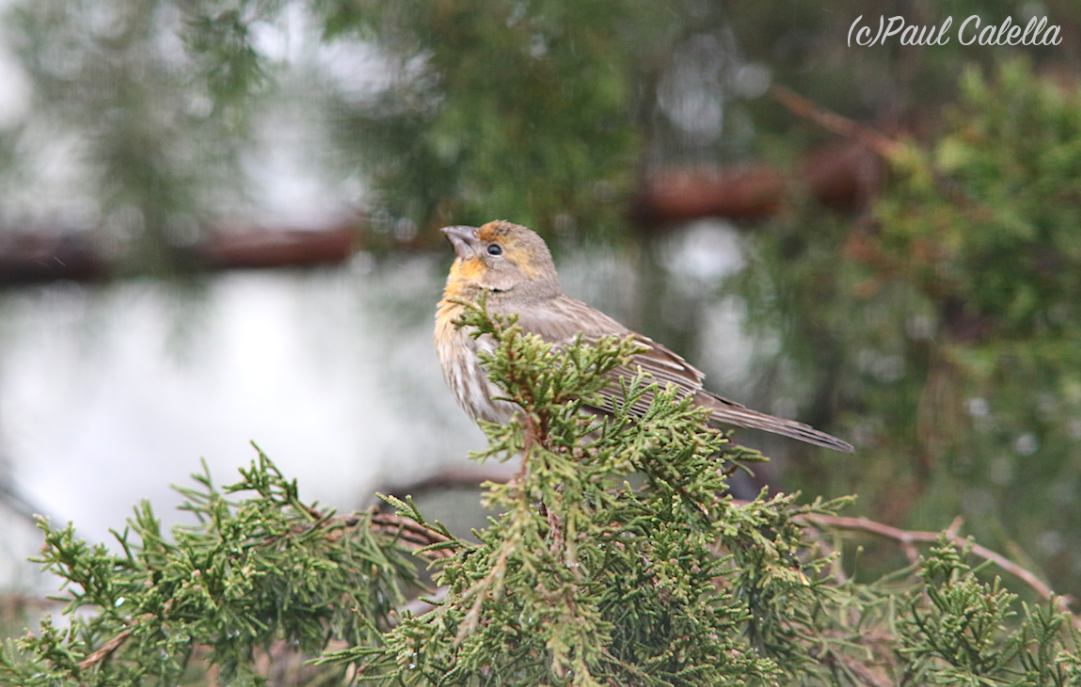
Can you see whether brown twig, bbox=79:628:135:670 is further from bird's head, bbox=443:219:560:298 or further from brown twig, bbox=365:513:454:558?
bird's head, bbox=443:219:560:298

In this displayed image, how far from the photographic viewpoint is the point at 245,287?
640cm

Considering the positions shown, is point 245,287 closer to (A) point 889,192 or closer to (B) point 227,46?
(B) point 227,46

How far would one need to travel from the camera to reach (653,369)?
14.0ft

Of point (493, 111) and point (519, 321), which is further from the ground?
point (493, 111)

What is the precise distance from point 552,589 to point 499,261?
2678mm

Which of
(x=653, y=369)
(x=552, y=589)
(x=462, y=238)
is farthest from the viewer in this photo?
(x=462, y=238)

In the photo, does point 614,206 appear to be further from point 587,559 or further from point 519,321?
point 587,559

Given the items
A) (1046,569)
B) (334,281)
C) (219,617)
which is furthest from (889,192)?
(219,617)

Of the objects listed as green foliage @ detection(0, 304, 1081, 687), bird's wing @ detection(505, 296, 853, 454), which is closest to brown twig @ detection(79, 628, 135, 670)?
green foliage @ detection(0, 304, 1081, 687)

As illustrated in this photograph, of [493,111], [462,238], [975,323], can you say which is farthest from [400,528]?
[975,323]

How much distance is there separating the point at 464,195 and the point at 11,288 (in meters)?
3.36

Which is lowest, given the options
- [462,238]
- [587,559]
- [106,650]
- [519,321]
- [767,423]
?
[106,650]

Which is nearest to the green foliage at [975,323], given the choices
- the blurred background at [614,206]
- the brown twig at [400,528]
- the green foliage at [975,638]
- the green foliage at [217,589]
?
the blurred background at [614,206]

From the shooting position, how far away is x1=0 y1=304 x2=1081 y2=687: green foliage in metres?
2.22
